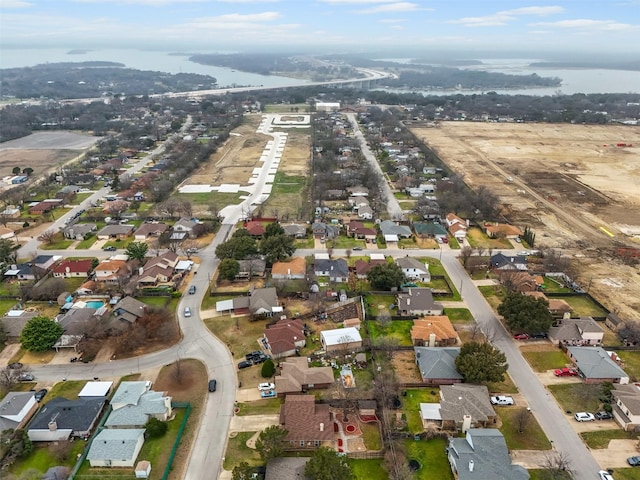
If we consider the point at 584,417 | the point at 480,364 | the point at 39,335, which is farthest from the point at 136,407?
the point at 584,417

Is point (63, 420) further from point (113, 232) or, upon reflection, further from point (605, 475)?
point (113, 232)

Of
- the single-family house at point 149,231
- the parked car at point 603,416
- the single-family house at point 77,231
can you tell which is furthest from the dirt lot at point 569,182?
the single-family house at point 77,231

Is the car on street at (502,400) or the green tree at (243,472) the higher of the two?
the green tree at (243,472)

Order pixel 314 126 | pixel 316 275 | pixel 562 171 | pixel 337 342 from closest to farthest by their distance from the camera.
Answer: pixel 337 342
pixel 316 275
pixel 562 171
pixel 314 126

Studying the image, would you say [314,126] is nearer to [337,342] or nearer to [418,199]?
[418,199]

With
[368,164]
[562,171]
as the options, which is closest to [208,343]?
[368,164]

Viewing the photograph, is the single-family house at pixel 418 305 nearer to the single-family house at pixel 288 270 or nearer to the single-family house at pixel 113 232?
the single-family house at pixel 288 270
